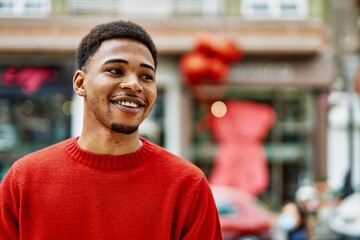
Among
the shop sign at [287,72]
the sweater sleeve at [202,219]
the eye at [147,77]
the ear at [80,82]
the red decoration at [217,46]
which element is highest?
the eye at [147,77]

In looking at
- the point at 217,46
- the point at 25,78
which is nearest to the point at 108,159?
the point at 217,46

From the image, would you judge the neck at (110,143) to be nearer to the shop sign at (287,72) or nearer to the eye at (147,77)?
the eye at (147,77)

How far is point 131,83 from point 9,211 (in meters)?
0.61

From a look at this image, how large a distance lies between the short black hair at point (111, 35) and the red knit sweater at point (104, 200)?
14.9 inches

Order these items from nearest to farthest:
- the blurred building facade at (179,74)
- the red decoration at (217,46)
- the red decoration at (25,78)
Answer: the red decoration at (217,46), the blurred building facade at (179,74), the red decoration at (25,78)

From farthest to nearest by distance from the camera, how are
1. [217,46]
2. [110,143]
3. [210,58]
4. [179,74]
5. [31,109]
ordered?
[31,109] → [179,74] → [210,58] → [217,46] → [110,143]

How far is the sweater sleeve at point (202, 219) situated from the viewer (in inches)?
90.7

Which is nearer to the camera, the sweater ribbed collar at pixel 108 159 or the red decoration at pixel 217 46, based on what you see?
the sweater ribbed collar at pixel 108 159

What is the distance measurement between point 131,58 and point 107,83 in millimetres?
121

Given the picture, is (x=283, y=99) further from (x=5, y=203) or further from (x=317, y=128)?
(x=5, y=203)

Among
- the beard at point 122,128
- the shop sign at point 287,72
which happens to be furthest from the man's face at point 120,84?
the shop sign at point 287,72

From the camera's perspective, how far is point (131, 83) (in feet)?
7.59

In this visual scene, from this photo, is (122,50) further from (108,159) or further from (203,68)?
(203,68)

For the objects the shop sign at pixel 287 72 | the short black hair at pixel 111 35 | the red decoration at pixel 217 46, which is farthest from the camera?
the shop sign at pixel 287 72
